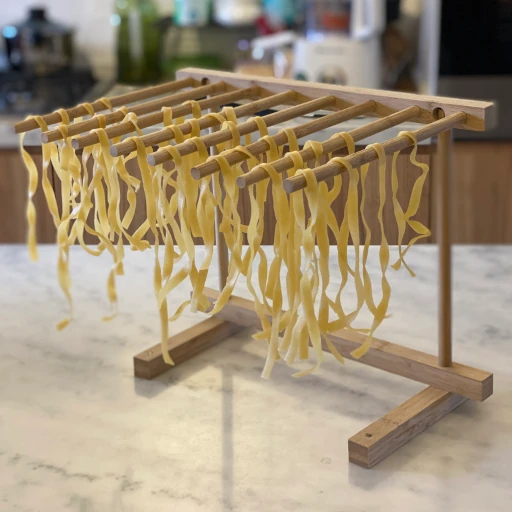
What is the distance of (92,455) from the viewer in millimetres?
1014

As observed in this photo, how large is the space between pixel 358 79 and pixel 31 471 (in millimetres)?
1861

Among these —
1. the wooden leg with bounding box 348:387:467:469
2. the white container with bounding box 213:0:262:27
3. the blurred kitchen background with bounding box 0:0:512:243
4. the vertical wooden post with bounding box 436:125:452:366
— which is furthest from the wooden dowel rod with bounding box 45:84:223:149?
the white container with bounding box 213:0:262:27

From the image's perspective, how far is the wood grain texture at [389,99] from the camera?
1.00m

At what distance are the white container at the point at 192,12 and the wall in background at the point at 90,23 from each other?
0.26 meters

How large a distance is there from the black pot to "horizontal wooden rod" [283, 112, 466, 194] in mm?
2099

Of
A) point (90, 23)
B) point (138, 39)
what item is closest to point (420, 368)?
point (138, 39)

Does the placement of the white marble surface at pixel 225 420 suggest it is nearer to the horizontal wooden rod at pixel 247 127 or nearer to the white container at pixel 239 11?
the horizontal wooden rod at pixel 247 127

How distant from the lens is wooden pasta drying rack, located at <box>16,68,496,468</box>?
0.96 m

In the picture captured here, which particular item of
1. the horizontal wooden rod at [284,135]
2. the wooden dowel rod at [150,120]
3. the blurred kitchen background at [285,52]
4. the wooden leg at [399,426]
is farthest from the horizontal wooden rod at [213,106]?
the blurred kitchen background at [285,52]

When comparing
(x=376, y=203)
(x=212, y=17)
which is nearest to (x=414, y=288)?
(x=376, y=203)

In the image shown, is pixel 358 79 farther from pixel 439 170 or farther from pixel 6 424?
pixel 6 424

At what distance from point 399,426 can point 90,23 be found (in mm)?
2304

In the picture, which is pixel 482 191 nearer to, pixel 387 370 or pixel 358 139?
pixel 387 370

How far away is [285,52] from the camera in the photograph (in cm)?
271
